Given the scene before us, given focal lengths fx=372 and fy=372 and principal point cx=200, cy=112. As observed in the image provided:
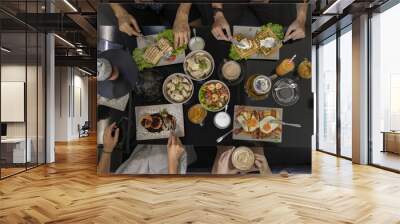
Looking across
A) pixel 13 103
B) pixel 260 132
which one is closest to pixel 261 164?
pixel 260 132

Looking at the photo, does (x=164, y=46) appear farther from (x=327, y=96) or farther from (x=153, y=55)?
(x=327, y=96)

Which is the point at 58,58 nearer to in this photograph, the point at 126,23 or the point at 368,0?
the point at 126,23

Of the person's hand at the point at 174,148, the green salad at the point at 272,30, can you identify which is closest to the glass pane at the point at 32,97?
the person's hand at the point at 174,148

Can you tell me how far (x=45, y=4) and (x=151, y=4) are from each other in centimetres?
253

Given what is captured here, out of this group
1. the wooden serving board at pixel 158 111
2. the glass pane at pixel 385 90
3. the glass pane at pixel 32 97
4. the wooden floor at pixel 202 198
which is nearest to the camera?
the wooden floor at pixel 202 198

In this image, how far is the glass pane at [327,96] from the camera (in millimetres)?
9358

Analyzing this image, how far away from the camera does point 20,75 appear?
6438 millimetres

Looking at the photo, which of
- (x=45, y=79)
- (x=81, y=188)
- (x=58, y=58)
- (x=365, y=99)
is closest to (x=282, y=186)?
(x=81, y=188)

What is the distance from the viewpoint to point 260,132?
594 cm

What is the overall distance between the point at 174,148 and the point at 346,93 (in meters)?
4.68

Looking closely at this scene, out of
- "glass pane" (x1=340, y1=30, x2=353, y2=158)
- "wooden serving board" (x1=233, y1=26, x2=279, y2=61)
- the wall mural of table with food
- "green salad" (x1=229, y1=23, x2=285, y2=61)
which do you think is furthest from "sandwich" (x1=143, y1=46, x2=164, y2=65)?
"glass pane" (x1=340, y1=30, x2=353, y2=158)

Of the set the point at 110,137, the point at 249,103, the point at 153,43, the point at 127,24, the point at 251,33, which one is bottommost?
the point at 110,137

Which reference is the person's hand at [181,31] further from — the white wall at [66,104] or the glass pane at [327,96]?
the white wall at [66,104]

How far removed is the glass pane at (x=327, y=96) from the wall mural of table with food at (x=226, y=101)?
3752 mm
